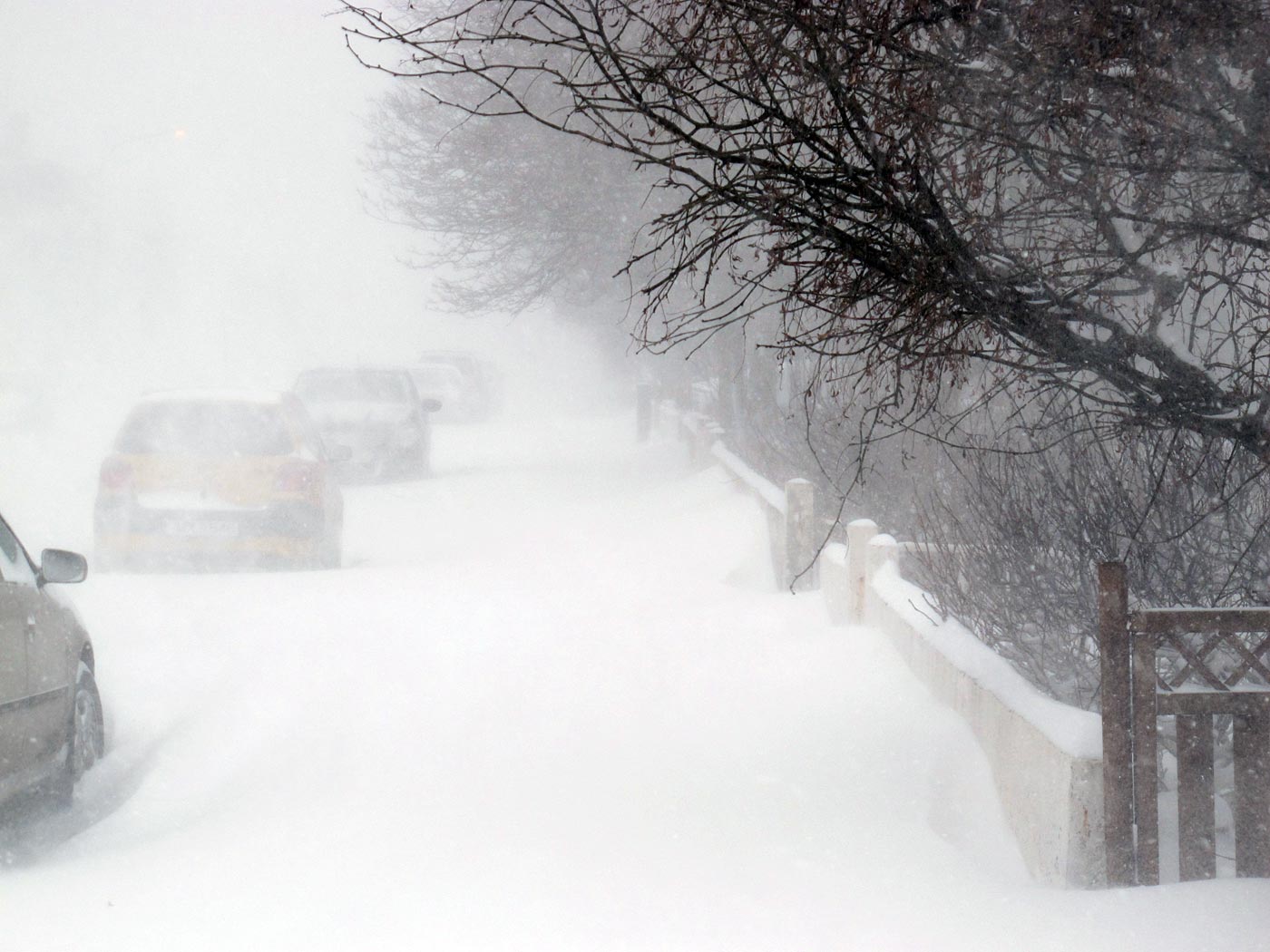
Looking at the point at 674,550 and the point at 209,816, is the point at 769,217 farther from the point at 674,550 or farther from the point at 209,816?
the point at 674,550

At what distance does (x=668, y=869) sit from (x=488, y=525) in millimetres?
11923

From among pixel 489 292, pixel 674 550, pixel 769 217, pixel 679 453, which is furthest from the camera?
pixel 679 453

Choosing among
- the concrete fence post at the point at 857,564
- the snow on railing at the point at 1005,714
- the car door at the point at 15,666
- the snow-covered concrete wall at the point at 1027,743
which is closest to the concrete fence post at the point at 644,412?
the snow on railing at the point at 1005,714

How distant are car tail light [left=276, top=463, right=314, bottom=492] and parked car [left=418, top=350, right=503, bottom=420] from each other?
28.4m

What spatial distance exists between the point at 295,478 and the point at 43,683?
5.75 metres

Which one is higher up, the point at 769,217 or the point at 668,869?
the point at 769,217

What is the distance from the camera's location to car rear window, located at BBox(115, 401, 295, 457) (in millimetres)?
11000

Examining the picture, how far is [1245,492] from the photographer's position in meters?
5.97

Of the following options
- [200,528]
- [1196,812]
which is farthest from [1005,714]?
[200,528]

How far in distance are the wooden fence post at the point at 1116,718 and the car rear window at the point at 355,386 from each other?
1809 cm

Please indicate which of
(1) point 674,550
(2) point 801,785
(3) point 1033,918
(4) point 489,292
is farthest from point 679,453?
A: (3) point 1033,918

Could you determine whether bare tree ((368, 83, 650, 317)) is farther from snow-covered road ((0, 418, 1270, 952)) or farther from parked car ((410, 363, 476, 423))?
parked car ((410, 363, 476, 423))

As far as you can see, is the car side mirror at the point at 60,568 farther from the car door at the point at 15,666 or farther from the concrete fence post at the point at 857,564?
the concrete fence post at the point at 857,564

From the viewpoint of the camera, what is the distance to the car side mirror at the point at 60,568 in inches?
240
